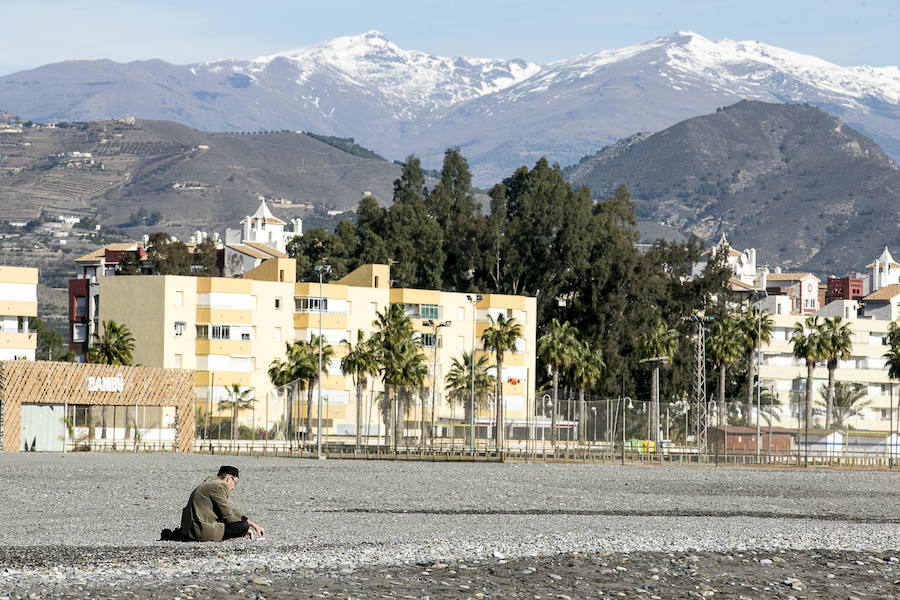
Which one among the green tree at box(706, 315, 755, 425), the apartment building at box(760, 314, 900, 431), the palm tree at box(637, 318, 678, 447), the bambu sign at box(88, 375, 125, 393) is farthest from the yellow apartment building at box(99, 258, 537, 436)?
the apartment building at box(760, 314, 900, 431)

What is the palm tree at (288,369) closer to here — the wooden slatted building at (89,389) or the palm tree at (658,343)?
the wooden slatted building at (89,389)

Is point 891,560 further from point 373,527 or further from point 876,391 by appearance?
point 876,391

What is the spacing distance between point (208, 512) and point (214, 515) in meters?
0.14

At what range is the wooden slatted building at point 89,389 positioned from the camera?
67562 mm

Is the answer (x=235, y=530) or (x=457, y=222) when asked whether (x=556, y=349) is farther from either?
(x=235, y=530)

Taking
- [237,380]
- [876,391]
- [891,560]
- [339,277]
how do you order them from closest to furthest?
[891,560] < [237,380] < [339,277] < [876,391]

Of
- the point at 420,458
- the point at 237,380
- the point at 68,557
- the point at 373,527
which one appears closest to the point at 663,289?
the point at 237,380

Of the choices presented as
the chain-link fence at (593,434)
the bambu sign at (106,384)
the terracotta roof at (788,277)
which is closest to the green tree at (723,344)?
the chain-link fence at (593,434)

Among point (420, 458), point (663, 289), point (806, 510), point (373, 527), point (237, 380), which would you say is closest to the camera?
point (373, 527)

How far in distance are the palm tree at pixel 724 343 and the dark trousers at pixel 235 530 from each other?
278 feet

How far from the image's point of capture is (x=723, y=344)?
107250 millimetres

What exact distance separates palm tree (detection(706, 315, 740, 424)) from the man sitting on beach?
8478 centimetres

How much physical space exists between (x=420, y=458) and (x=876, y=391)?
269 feet

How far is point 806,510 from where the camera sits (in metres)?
36.9
